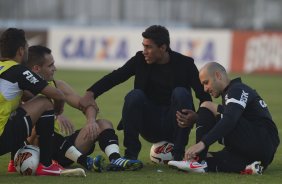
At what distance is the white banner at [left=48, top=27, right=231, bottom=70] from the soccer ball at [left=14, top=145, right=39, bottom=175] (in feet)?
70.3

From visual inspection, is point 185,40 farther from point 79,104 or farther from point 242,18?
point 79,104

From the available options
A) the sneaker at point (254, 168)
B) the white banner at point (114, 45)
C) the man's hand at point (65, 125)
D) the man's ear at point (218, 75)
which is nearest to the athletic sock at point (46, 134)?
the man's hand at point (65, 125)

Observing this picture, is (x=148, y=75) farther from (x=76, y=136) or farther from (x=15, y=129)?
(x=15, y=129)

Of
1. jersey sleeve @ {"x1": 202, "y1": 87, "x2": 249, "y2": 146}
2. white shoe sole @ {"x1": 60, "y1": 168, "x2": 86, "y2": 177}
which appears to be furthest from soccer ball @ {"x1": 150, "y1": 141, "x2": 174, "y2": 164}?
white shoe sole @ {"x1": 60, "y1": 168, "x2": 86, "y2": 177}

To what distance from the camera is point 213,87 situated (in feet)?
23.8

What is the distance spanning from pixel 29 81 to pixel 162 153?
71.3 inches

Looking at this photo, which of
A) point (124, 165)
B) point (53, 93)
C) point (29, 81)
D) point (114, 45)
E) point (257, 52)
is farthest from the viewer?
point (114, 45)

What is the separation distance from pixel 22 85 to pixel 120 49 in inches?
889

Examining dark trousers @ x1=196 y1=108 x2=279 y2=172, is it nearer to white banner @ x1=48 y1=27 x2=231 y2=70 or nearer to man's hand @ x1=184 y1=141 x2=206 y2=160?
man's hand @ x1=184 y1=141 x2=206 y2=160

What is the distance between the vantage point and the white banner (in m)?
28.6

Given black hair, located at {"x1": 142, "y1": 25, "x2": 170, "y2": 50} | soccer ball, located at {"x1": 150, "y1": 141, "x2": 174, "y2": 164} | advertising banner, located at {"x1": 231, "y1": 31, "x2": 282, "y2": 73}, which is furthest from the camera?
advertising banner, located at {"x1": 231, "y1": 31, "x2": 282, "y2": 73}

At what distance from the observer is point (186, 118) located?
7652 millimetres

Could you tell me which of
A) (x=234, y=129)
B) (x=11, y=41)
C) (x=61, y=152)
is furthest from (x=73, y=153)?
(x=234, y=129)

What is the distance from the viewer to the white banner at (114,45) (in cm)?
2856
